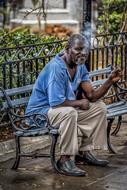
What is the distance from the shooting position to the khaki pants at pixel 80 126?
741 centimetres

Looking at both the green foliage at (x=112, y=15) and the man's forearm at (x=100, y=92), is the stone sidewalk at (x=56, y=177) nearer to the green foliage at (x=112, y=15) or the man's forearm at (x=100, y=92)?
the man's forearm at (x=100, y=92)

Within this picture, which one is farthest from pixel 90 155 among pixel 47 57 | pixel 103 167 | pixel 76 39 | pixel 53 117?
pixel 47 57

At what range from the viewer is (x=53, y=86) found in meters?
7.49

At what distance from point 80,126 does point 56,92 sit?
493 mm

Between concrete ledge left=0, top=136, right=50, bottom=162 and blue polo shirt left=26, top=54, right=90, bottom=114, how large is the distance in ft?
2.62

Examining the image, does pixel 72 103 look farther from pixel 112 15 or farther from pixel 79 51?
pixel 112 15

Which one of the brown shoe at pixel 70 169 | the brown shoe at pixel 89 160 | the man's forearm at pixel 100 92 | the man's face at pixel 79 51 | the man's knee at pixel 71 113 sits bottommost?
the brown shoe at pixel 89 160

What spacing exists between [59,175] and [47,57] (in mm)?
2343

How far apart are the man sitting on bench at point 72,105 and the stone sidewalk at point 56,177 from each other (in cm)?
13

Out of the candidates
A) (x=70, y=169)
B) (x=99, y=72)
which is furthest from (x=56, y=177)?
(x=99, y=72)

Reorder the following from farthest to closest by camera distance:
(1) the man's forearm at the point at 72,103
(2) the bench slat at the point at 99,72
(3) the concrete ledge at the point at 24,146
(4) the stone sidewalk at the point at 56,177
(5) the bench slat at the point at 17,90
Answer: (2) the bench slat at the point at 99,72, (3) the concrete ledge at the point at 24,146, (5) the bench slat at the point at 17,90, (1) the man's forearm at the point at 72,103, (4) the stone sidewalk at the point at 56,177

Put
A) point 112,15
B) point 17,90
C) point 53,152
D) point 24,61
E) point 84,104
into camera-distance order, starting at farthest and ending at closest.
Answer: point 112,15 → point 24,61 → point 17,90 → point 84,104 → point 53,152

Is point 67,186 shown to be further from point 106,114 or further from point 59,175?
point 106,114

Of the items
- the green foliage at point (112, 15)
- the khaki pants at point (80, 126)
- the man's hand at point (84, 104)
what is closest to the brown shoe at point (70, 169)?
the khaki pants at point (80, 126)
